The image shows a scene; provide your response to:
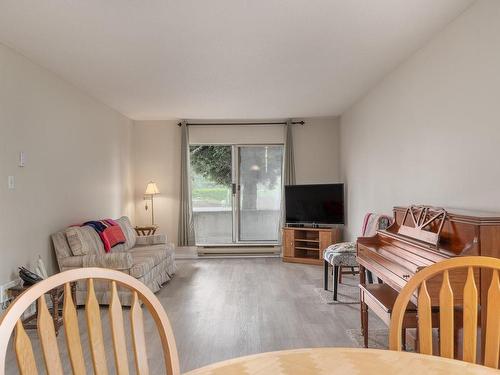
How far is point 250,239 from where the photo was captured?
7246mm

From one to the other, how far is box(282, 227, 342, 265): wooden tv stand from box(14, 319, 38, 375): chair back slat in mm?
5651

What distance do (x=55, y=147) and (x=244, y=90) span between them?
2.29 m

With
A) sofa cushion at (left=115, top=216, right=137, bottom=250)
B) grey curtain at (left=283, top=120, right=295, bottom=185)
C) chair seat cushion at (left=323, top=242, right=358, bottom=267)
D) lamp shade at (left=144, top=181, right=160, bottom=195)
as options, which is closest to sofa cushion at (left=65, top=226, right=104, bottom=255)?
sofa cushion at (left=115, top=216, right=137, bottom=250)

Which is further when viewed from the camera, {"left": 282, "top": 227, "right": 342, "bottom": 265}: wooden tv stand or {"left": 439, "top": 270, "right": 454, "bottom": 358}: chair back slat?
{"left": 282, "top": 227, "right": 342, "bottom": 265}: wooden tv stand

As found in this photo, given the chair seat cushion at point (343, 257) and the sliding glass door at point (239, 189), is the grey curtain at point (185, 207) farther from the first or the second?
the chair seat cushion at point (343, 257)

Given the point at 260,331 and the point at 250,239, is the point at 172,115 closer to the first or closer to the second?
the point at 250,239

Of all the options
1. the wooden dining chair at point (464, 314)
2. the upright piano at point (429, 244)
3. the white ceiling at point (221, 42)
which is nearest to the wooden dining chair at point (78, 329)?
the wooden dining chair at point (464, 314)

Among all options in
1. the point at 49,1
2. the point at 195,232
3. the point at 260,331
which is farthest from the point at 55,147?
the point at 195,232

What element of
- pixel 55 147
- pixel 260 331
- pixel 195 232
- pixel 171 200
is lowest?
pixel 260 331

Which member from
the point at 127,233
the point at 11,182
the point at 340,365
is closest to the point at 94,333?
the point at 340,365

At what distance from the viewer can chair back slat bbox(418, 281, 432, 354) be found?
122cm

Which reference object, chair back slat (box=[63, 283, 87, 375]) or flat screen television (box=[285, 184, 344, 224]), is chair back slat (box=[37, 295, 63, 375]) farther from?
flat screen television (box=[285, 184, 344, 224])

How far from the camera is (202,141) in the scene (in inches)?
280

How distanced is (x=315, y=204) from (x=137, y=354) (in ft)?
18.4
